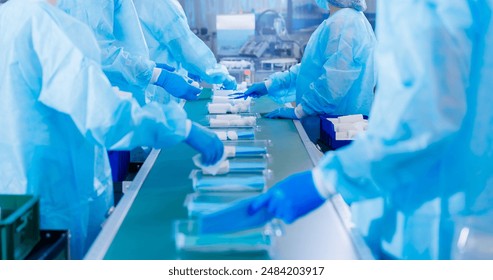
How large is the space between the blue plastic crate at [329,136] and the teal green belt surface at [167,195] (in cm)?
15

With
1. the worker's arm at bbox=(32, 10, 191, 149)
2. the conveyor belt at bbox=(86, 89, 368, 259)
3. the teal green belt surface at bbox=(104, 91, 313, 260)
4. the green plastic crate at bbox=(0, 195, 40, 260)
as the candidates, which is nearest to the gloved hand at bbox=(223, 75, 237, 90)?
the teal green belt surface at bbox=(104, 91, 313, 260)

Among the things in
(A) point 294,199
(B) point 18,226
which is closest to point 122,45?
(B) point 18,226

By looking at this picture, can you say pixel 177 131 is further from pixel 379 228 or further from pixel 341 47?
pixel 341 47

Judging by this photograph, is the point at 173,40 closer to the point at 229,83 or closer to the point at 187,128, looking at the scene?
the point at 229,83

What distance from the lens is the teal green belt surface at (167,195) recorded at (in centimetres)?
122

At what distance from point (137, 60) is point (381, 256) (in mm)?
1698

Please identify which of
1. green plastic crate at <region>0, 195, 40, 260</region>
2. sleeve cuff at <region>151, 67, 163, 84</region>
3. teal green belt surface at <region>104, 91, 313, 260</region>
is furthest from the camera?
sleeve cuff at <region>151, 67, 163, 84</region>

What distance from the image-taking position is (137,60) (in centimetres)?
Result: 259

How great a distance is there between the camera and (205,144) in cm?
154

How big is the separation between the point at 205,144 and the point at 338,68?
4.55 ft

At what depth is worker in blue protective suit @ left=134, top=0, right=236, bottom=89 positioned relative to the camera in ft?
10.5

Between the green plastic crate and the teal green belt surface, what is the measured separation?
0.19 metres

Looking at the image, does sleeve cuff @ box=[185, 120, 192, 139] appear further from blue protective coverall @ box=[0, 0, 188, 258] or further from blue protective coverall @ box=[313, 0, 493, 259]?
blue protective coverall @ box=[313, 0, 493, 259]
